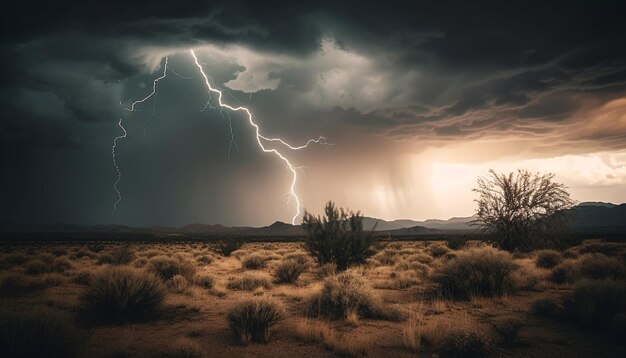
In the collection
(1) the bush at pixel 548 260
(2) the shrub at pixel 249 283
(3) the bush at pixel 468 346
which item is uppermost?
→ (1) the bush at pixel 548 260

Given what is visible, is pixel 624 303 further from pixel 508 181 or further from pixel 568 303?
pixel 508 181

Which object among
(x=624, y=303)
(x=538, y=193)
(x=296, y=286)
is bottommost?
(x=296, y=286)

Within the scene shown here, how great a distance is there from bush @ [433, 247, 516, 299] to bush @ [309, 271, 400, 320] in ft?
10.1

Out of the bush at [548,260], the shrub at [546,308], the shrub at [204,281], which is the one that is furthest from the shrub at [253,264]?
the bush at [548,260]

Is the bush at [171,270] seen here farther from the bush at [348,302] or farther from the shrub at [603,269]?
the shrub at [603,269]

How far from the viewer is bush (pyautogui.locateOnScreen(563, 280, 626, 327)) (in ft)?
22.9

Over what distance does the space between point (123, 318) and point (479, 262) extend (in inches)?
414

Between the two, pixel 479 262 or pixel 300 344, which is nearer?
pixel 300 344

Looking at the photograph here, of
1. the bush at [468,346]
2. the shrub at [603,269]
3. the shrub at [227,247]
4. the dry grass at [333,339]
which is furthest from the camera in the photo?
the shrub at [227,247]

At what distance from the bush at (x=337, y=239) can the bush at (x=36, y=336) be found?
41.4 ft

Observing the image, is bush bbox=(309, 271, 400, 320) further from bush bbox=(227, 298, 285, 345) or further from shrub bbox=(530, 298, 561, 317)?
shrub bbox=(530, 298, 561, 317)

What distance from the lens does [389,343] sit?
21.8ft

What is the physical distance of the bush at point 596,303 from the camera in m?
6.99

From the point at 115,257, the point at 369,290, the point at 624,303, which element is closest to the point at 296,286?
the point at 369,290
